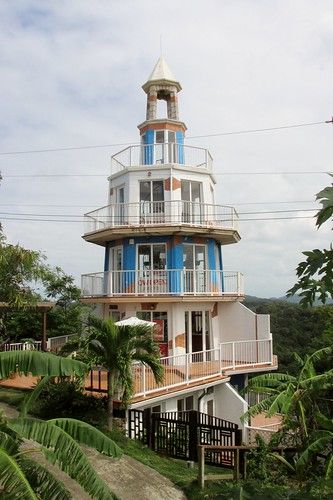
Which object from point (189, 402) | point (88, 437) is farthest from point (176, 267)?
point (88, 437)

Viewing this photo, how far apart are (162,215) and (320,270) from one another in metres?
18.1

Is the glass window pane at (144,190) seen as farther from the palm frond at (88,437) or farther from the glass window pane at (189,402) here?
the palm frond at (88,437)

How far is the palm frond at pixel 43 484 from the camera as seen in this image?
575 centimetres

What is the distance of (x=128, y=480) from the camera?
9883 mm

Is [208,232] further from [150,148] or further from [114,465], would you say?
[114,465]

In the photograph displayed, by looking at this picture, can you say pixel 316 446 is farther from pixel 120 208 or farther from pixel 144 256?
pixel 120 208

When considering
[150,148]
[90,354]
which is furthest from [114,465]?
[150,148]

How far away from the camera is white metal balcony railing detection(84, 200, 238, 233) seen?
21.4 meters

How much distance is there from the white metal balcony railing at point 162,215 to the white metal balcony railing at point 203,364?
5541 millimetres

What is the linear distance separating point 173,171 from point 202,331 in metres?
7.62

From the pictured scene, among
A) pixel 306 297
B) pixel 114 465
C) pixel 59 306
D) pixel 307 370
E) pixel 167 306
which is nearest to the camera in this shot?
pixel 306 297

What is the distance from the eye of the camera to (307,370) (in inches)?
525

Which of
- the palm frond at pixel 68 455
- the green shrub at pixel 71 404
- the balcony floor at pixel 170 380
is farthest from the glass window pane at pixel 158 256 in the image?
the palm frond at pixel 68 455

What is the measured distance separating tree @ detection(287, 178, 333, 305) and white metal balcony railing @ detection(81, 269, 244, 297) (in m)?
16.0
